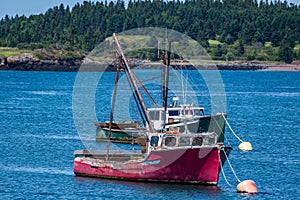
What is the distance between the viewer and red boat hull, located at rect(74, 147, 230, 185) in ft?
190

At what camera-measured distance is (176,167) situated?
5875 centimetres

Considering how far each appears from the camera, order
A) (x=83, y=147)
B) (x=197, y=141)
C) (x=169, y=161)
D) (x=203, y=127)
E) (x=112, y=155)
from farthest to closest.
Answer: (x=83, y=147)
(x=203, y=127)
(x=112, y=155)
(x=197, y=141)
(x=169, y=161)

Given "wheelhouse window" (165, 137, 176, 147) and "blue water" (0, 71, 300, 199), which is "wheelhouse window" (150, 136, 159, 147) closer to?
"wheelhouse window" (165, 137, 176, 147)

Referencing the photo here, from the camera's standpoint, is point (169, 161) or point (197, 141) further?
point (197, 141)

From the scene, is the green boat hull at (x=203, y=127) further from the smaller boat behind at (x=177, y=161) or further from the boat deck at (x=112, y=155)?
the smaller boat behind at (x=177, y=161)

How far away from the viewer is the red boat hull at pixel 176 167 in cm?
5806

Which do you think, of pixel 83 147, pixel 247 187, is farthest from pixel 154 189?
pixel 83 147

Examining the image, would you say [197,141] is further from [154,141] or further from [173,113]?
[173,113]

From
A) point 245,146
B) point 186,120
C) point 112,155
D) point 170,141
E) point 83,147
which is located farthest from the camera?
point 83,147

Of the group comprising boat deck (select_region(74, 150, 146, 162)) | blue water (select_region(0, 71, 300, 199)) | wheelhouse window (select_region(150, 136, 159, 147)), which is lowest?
blue water (select_region(0, 71, 300, 199))

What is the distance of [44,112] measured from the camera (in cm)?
12162

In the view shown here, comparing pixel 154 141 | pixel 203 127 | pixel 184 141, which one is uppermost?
pixel 184 141

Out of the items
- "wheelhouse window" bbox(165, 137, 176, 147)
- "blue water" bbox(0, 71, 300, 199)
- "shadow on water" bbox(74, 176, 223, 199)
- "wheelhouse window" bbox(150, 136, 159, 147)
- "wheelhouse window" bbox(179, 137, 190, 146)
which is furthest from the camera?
"wheelhouse window" bbox(150, 136, 159, 147)

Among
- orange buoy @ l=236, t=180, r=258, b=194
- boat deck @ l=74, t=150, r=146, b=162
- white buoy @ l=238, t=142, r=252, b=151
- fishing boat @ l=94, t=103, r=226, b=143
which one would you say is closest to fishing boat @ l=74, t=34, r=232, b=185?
boat deck @ l=74, t=150, r=146, b=162
